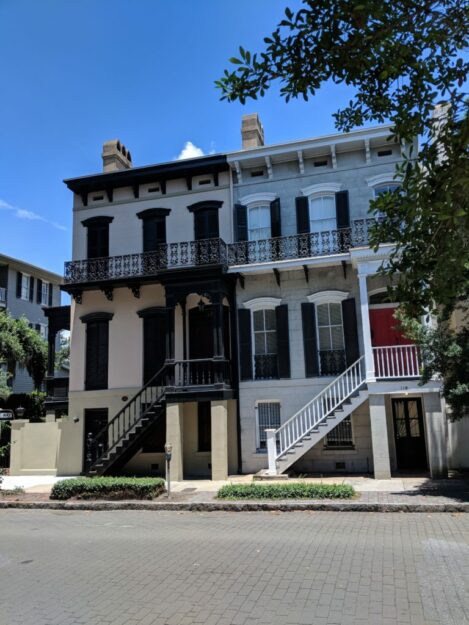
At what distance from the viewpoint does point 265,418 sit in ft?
55.2

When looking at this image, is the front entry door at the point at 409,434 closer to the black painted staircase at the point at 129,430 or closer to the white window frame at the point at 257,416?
the white window frame at the point at 257,416

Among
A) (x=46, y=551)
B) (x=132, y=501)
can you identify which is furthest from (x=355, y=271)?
(x=46, y=551)

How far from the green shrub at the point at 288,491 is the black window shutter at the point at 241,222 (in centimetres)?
875

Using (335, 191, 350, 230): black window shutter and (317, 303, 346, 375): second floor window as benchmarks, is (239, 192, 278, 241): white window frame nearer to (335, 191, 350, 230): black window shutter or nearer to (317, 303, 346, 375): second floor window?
(335, 191, 350, 230): black window shutter

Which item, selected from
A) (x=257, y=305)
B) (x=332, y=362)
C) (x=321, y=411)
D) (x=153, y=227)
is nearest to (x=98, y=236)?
(x=153, y=227)

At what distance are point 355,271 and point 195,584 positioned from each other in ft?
39.9

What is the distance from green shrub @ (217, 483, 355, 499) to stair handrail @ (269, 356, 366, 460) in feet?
9.03

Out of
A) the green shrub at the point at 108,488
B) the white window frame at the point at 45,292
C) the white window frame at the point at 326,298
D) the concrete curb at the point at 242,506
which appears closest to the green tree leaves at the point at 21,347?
the green shrub at the point at 108,488

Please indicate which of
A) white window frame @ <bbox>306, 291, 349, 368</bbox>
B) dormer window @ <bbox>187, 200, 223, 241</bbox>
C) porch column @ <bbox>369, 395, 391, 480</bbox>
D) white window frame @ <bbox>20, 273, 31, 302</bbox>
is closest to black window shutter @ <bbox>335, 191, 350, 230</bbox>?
white window frame @ <bbox>306, 291, 349, 368</bbox>

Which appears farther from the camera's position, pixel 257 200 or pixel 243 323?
pixel 257 200

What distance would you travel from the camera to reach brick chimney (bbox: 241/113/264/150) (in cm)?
1906

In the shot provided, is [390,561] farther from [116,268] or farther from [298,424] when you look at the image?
[116,268]

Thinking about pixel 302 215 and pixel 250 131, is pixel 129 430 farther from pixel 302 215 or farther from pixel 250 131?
pixel 250 131

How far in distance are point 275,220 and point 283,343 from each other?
425 centimetres
